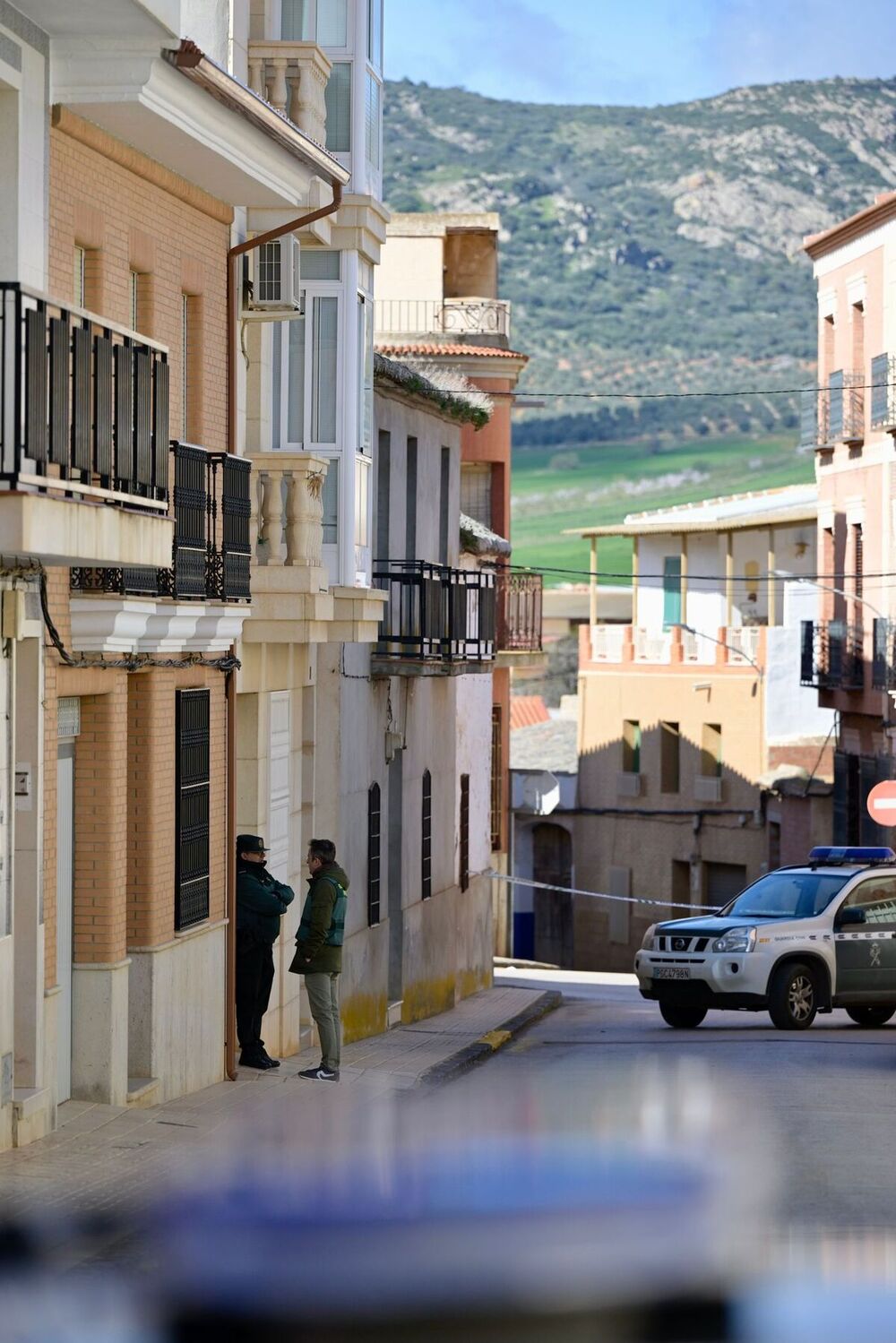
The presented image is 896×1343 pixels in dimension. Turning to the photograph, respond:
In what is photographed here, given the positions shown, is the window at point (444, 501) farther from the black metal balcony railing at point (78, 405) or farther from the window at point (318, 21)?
the black metal balcony railing at point (78, 405)

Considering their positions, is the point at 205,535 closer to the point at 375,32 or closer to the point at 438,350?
the point at 375,32

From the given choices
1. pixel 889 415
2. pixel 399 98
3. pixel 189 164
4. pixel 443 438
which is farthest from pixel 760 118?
pixel 189 164

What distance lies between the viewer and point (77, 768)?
537 inches

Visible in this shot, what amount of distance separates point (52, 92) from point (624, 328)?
153 metres

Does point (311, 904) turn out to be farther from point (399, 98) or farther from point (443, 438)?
point (399, 98)

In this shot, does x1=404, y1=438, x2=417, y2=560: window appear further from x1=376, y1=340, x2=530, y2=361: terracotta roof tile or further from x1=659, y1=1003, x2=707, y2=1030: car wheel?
x1=376, y1=340, x2=530, y2=361: terracotta roof tile

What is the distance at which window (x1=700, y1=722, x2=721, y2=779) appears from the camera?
170ft

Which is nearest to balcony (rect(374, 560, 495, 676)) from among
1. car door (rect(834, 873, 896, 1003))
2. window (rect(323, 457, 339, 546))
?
window (rect(323, 457, 339, 546))

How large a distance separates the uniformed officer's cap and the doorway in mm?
3301

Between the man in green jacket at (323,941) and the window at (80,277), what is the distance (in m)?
4.63

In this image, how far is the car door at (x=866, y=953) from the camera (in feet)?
70.9

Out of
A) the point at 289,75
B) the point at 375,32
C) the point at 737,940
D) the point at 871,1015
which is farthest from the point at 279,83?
the point at 871,1015

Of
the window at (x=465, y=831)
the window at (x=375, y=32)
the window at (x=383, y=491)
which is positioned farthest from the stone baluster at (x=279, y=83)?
the window at (x=465, y=831)

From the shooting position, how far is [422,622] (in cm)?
2300
